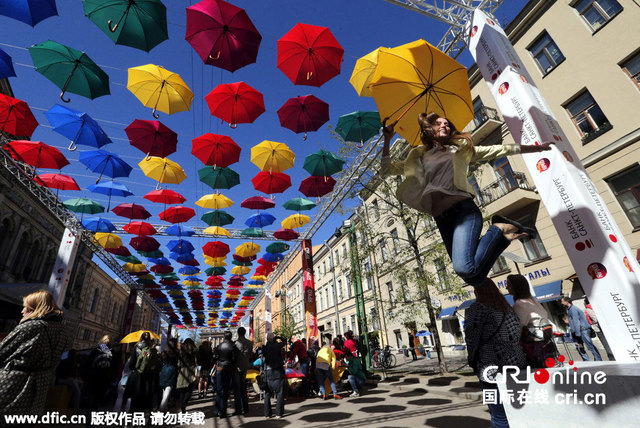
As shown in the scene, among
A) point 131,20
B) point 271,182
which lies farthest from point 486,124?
point 131,20

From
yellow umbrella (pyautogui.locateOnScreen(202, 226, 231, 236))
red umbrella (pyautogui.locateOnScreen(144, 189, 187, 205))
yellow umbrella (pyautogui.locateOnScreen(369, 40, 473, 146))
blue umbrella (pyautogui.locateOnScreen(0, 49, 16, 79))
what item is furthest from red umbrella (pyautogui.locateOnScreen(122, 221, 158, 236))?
yellow umbrella (pyautogui.locateOnScreen(369, 40, 473, 146))

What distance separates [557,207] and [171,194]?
1312 centimetres

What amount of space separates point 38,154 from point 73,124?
107 inches

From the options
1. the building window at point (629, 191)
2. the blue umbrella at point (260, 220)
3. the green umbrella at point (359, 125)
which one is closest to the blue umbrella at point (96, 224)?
the blue umbrella at point (260, 220)

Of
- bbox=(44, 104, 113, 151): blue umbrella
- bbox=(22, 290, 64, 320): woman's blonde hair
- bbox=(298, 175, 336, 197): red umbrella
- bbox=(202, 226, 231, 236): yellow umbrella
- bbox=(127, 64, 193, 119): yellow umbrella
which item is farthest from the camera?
bbox=(202, 226, 231, 236): yellow umbrella

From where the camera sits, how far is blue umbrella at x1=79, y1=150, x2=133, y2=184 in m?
11.1

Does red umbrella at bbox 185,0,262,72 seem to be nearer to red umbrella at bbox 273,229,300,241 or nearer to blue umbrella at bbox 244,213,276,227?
blue umbrella at bbox 244,213,276,227

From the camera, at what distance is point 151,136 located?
31.3 ft

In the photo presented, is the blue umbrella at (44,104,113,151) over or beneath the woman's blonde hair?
over

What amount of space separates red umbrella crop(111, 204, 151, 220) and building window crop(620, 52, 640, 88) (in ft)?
69.2

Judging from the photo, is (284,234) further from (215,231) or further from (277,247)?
(215,231)

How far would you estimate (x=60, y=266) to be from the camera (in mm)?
12469

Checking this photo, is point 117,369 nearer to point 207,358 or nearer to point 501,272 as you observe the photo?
point 207,358

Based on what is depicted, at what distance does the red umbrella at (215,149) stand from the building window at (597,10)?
617 inches
